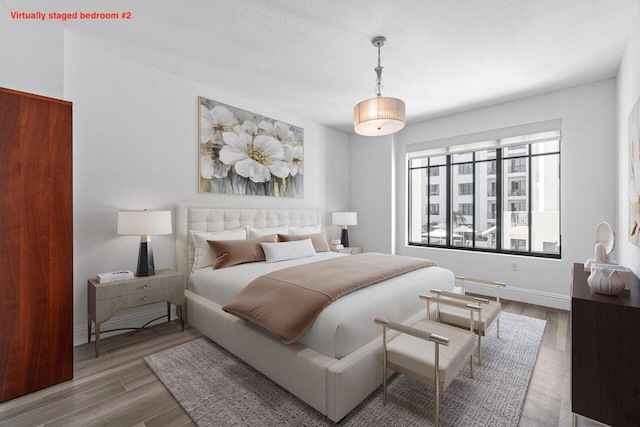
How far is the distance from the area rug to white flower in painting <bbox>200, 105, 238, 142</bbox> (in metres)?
2.44

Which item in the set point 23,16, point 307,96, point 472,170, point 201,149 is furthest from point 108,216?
point 472,170

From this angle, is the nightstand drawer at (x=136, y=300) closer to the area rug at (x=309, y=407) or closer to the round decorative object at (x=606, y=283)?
the area rug at (x=309, y=407)

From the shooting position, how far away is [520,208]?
4.13 m

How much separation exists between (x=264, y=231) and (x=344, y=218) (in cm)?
171

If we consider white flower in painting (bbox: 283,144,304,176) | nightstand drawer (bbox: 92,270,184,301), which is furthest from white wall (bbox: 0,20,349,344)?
white flower in painting (bbox: 283,144,304,176)

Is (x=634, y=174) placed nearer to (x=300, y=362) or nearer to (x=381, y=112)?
(x=381, y=112)

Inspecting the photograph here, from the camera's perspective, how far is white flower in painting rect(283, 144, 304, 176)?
177 inches

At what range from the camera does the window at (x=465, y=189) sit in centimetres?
459

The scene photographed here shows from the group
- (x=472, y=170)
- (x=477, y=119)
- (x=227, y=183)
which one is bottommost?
(x=227, y=183)

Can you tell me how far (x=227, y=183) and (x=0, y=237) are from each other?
2173 mm

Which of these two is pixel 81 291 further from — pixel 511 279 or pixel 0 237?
pixel 511 279

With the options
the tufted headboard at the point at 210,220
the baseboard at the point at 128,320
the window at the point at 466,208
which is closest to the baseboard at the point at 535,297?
the window at the point at 466,208

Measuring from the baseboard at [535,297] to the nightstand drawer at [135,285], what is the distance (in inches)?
166

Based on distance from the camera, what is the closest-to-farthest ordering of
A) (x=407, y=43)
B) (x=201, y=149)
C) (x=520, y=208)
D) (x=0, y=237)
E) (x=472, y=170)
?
(x=0, y=237) → (x=407, y=43) → (x=201, y=149) → (x=520, y=208) → (x=472, y=170)
